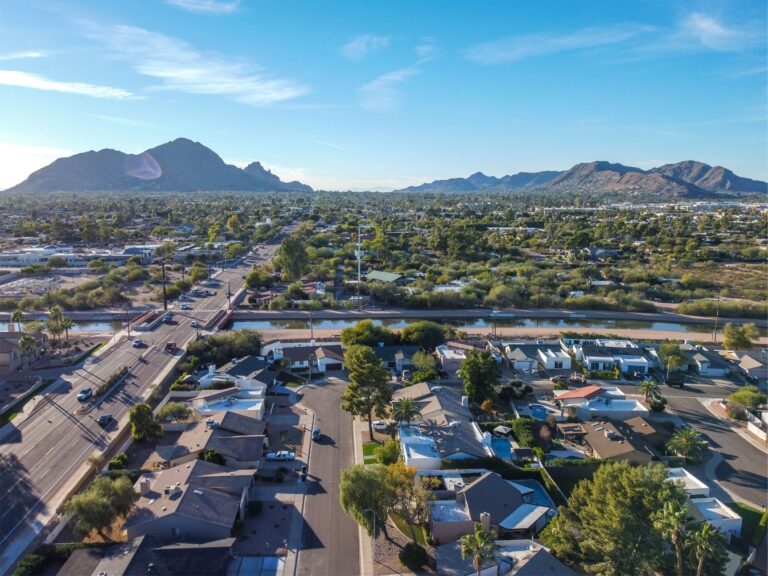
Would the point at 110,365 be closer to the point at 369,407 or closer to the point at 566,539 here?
the point at 369,407

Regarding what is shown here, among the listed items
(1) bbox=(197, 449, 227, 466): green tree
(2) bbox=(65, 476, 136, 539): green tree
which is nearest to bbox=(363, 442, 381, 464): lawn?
(1) bbox=(197, 449, 227, 466): green tree

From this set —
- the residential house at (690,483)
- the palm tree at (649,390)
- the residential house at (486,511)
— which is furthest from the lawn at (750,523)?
the palm tree at (649,390)

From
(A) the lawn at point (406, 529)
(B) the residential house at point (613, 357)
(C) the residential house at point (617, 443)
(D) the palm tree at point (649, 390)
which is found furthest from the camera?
(B) the residential house at point (613, 357)

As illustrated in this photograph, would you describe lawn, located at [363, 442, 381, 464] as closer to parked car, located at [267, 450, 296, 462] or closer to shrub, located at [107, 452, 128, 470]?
parked car, located at [267, 450, 296, 462]

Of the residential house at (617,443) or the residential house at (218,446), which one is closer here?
the residential house at (218,446)

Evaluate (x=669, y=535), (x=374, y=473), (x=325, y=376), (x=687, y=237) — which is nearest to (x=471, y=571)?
(x=374, y=473)

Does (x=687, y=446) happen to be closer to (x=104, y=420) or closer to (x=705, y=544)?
(x=705, y=544)

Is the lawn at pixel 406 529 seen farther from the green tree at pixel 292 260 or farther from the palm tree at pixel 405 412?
the green tree at pixel 292 260

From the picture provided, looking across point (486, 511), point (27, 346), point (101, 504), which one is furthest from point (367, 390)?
point (27, 346)
